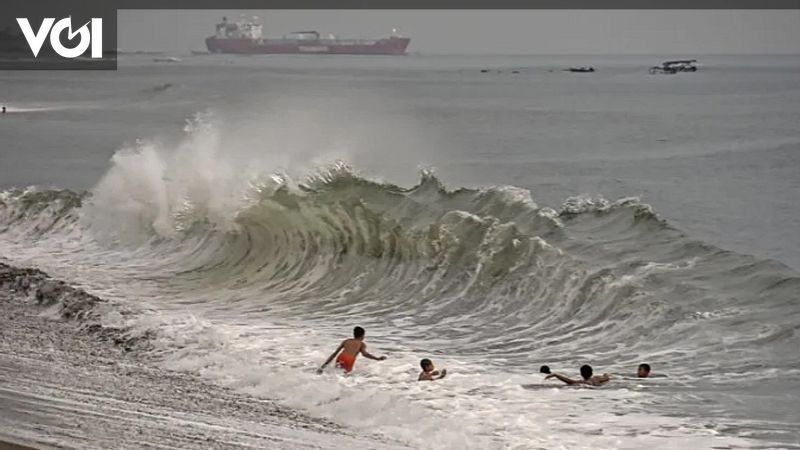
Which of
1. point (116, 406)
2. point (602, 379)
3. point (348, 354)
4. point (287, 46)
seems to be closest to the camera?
point (116, 406)

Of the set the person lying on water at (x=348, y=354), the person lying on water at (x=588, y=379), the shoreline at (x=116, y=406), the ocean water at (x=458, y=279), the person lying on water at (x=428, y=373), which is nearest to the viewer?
the shoreline at (x=116, y=406)

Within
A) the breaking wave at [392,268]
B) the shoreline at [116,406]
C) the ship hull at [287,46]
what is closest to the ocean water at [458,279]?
the breaking wave at [392,268]

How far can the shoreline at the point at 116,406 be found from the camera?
929cm

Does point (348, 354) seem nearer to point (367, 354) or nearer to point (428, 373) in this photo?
point (367, 354)

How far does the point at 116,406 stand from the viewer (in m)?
10.3

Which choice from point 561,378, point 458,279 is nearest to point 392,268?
point 458,279

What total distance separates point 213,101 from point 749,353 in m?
74.3

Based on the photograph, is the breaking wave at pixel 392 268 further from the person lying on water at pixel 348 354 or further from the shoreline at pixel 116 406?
the person lying on water at pixel 348 354

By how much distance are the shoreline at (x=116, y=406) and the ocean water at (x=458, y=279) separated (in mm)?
482

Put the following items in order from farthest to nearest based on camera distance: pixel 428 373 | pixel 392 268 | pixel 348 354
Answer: pixel 392 268, pixel 348 354, pixel 428 373

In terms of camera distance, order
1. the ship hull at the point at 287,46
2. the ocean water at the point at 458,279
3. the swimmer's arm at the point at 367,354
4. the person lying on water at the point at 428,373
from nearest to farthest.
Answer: the ocean water at the point at 458,279
the person lying on water at the point at 428,373
the swimmer's arm at the point at 367,354
the ship hull at the point at 287,46

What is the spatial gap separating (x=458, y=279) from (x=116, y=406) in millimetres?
8413

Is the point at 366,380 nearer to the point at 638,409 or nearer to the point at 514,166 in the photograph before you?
the point at 638,409

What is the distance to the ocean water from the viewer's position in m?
10.9
